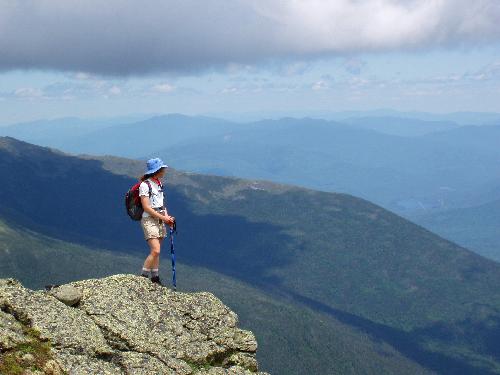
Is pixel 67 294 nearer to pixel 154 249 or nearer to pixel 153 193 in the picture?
pixel 154 249

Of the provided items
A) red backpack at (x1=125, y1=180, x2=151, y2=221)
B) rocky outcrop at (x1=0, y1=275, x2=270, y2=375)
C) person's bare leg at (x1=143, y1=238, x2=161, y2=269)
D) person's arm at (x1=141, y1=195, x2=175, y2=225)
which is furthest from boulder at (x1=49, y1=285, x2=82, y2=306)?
person's arm at (x1=141, y1=195, x2=175, y2=225)

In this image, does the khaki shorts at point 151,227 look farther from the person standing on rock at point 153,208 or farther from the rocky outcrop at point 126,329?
the rocky outcrop at point 126,329

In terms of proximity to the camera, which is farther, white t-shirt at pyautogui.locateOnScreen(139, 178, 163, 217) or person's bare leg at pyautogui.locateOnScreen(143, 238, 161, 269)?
person's bare leg at pyautogui.locateOnScreen(143, 238, 161, 269)

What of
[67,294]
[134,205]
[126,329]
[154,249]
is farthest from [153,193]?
[126,329]

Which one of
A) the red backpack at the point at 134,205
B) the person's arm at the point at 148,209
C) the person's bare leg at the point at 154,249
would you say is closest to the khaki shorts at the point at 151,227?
the person's bare leg at the point at 154,249

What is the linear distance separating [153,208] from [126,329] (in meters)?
7.59

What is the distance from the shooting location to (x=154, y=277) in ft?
113

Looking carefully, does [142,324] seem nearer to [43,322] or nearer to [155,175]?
[43,322]

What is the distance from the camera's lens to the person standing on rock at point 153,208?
3256cm

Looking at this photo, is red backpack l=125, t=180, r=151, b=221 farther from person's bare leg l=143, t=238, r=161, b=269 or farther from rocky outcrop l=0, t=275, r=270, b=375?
rocky outcrop l=0, t=275, r=270, b=375

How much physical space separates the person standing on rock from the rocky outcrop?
2.50 meters

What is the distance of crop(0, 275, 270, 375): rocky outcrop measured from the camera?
25.9 meters

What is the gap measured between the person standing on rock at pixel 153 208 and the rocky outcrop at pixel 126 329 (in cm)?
250

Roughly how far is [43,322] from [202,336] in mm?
8960
